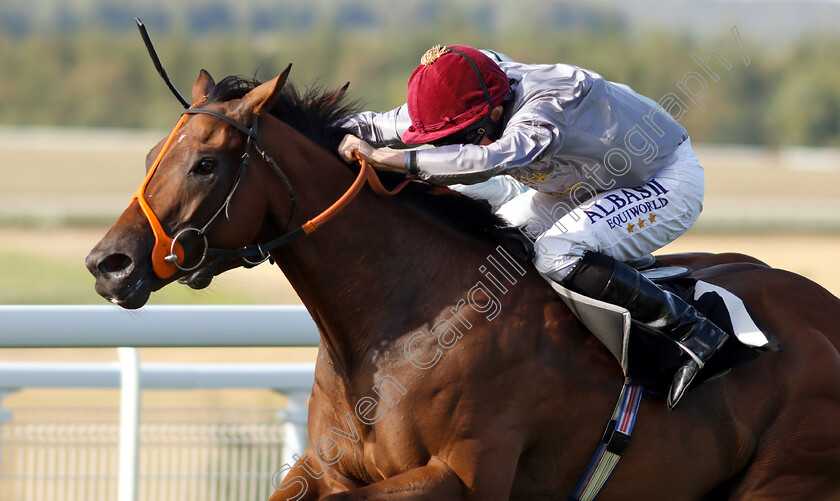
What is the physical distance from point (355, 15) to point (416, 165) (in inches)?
4539

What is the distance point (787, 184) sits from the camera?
3341 centimetres

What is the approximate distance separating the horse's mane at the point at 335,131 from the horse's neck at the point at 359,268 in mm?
95

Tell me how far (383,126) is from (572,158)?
26.9 inches

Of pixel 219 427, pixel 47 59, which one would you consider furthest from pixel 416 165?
pixel 47 59

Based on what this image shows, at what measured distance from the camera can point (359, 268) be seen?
3029mm

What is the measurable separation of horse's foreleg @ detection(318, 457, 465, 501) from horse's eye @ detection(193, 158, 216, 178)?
0.97m

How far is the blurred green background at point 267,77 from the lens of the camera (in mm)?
20812

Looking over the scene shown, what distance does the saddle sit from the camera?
10.1ft

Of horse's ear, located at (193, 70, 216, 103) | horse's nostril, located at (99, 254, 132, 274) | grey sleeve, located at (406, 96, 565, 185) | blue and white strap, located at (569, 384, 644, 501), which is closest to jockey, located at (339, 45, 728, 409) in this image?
grey sleeve, located at (406, 96, 565, 185)

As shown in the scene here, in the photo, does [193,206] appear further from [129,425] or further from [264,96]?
[129,425]

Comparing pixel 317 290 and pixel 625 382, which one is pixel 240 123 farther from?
pixel 625 382

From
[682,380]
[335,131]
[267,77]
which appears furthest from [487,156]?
[267,77]

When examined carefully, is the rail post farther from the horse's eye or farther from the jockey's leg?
the jockey's leg

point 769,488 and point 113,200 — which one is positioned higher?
point 113,200
